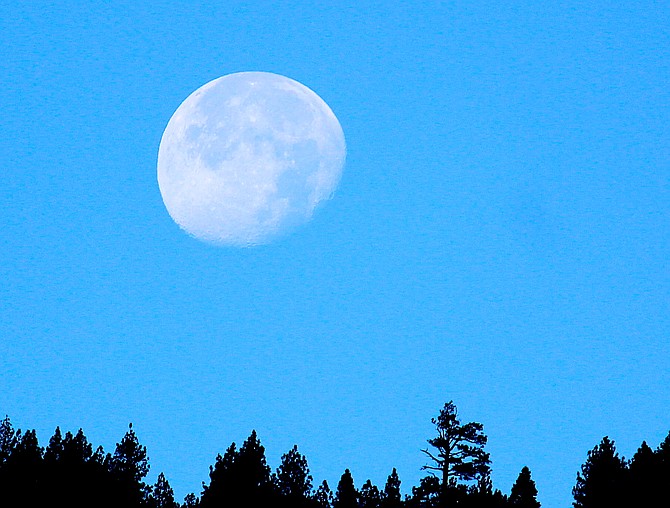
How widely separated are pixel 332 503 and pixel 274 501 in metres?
10.3

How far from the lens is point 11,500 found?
62.2m

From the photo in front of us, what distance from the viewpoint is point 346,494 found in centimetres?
6241

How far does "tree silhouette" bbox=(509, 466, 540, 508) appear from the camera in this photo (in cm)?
5638

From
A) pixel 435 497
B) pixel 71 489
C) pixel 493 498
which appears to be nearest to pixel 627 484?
pixel 493 498

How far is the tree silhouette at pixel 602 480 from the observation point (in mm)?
55719

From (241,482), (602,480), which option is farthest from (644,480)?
(241,482)

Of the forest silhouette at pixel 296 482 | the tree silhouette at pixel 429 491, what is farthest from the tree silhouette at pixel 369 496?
the tree silhouette at pixel 429 491

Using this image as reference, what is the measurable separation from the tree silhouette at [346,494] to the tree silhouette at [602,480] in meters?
14.4

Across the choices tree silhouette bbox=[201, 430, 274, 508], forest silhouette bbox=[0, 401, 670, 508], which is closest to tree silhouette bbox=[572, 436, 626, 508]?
forest silhouette bbox=[0, 401, 670, 508]

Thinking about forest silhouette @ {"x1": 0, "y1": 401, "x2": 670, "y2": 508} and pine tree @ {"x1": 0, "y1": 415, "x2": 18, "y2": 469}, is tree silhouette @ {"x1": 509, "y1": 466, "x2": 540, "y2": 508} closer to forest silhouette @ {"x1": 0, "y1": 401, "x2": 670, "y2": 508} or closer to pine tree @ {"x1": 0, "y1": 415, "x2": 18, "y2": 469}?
forest silhouette @ {"x1": 0, "y1": 401, "x2": 670, "y2": 508}

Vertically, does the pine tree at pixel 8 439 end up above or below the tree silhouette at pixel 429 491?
above

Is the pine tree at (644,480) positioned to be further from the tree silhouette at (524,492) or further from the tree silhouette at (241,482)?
the tree silhouette at (241,482)

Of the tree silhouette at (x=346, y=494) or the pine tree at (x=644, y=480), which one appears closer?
the pine tree at (x=644, y=480)

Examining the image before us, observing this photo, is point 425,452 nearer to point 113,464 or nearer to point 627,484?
point 627,484
